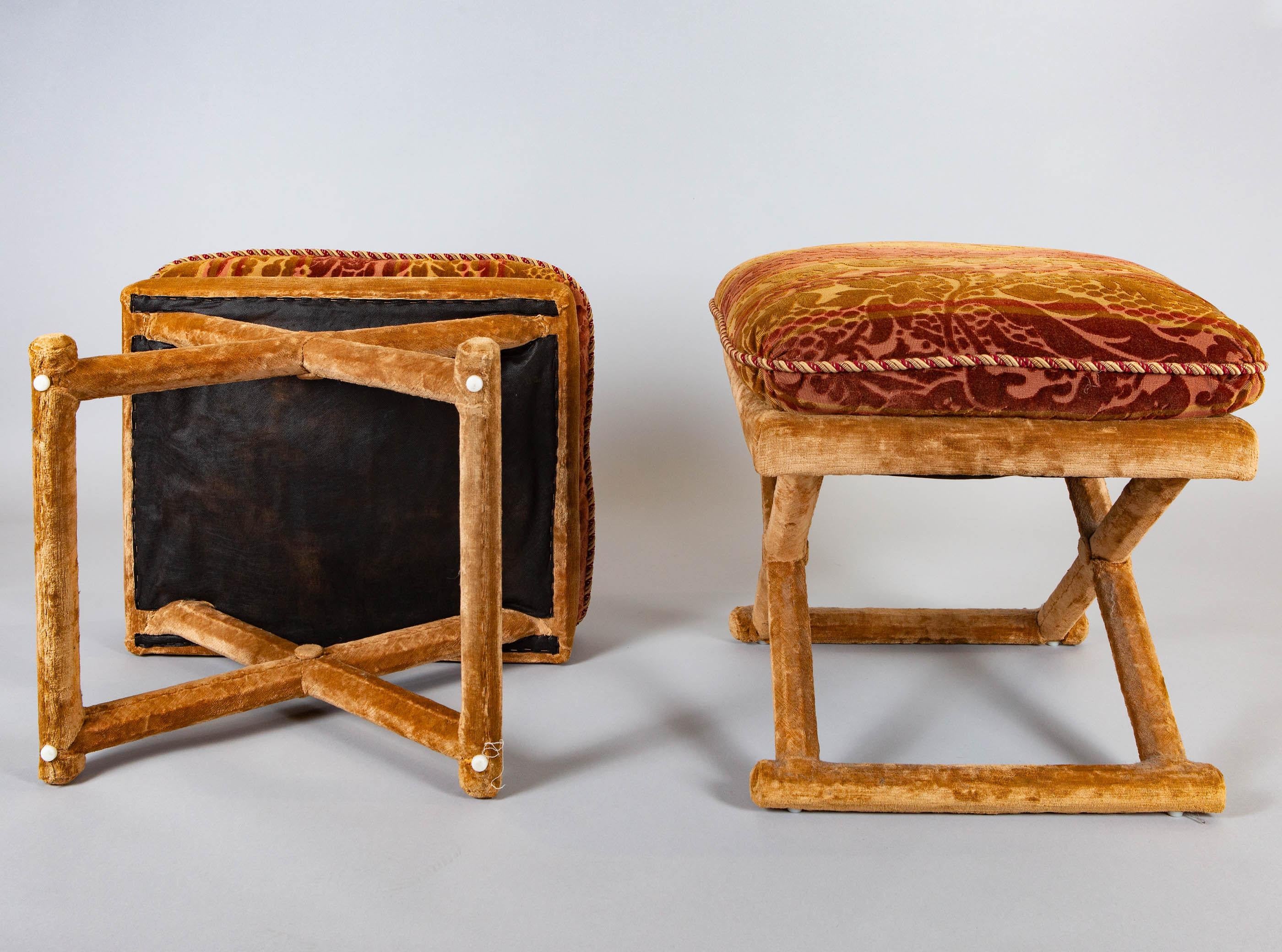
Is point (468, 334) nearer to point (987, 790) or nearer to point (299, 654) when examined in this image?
point (299, 654)

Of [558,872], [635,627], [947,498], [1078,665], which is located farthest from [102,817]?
[947,498]

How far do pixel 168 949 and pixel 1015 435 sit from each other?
0.88 metres

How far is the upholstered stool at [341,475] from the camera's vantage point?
156 centimetres

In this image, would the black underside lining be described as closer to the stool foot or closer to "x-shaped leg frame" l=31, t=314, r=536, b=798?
"x-shaped leg frame" l=31, t=314, r=536, b=798

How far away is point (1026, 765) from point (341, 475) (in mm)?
920

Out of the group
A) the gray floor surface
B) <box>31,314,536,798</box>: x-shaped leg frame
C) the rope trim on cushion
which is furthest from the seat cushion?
the gray floor surface

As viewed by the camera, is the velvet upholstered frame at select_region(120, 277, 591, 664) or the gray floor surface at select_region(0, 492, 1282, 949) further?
the velvet upholstered frame at select_region(120, 277, 591, 664)

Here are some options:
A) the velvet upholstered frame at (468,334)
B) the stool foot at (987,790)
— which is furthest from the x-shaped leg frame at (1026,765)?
the velvet upholstered frame at (468,334)

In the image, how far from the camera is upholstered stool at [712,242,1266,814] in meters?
1.13

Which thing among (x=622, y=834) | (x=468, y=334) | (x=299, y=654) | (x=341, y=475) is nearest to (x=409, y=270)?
(x=468, y=334)

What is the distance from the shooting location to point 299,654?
1.47 m

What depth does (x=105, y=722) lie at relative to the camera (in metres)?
1.28

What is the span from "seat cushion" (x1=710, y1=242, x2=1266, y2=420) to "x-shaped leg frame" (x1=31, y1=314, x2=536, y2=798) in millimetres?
297

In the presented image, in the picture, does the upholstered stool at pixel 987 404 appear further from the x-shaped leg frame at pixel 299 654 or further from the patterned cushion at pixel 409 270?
the patterned cushion at pixel 409 270
